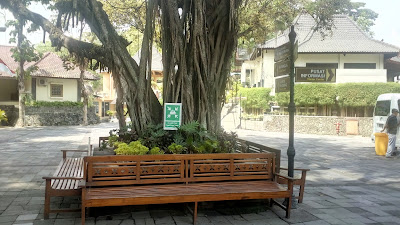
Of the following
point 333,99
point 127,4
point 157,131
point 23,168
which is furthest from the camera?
point 333,99

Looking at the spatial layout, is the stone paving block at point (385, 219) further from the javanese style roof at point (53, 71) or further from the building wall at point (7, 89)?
the building wall at point (7, 89)

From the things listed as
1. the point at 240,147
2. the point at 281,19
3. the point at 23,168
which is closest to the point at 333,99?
the point at 281,19

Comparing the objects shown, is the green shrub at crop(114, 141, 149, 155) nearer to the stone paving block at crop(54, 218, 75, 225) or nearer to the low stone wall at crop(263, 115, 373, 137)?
the stone paving block at crop(54, 218, 75, 225)

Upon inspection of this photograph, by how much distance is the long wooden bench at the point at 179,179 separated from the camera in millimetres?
4293

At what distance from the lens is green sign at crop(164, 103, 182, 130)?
6.20 metres

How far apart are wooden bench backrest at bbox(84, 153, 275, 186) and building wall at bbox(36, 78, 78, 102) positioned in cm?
2657

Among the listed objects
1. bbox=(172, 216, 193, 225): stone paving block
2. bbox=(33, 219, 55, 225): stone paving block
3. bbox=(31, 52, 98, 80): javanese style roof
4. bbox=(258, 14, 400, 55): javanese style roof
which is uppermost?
bbox=(258, 14, 400, 55): javanese style roof

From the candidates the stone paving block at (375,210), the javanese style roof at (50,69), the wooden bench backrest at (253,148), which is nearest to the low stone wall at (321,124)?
the javanese style roof at (50,69)

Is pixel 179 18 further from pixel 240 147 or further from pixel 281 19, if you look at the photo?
pixel 281 19

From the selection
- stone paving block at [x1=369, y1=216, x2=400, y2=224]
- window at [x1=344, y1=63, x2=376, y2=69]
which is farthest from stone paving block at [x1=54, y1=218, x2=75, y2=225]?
window at [x1=344, y1=63, x2=376, y2=69]

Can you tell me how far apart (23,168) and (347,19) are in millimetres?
27545

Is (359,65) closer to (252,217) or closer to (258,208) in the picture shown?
(258,208)

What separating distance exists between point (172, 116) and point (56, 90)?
25.8 meters

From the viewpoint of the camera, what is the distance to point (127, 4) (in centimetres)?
1212
